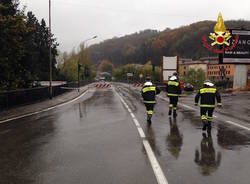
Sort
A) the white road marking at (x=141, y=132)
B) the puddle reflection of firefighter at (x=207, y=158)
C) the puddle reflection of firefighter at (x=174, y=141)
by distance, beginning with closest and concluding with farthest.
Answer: the puddle reflection of firefighter at (x=207, y=158) < the puddle reflection of firefighter at (x=174, y=141) < the white road marking at (x=141, y=132)

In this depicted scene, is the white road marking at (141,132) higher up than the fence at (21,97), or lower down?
lower down

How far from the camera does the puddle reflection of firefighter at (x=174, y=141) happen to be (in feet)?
19.3

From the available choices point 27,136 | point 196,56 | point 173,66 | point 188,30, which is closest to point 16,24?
point 27,136

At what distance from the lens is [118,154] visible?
567 centimetres

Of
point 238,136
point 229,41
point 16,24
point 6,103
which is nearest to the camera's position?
point 238,136

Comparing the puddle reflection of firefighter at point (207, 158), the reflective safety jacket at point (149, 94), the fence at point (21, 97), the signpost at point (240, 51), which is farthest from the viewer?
the signpost at point (240, 51)

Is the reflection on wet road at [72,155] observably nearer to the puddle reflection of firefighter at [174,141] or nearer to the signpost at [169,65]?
the puddle reflection of firefighter at [174,141]

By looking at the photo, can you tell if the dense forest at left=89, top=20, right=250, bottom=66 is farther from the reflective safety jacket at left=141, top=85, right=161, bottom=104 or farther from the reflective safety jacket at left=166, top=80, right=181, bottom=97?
the reflective safety jacket at left=141, top=85, right=161, bottom=104

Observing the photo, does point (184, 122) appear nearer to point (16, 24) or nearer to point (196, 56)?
point (16, 24)

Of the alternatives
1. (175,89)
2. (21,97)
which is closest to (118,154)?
(175,89)

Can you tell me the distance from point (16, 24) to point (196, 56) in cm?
14487

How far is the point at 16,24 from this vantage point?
16.1 meters

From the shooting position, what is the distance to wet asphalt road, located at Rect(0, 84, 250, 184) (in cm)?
438

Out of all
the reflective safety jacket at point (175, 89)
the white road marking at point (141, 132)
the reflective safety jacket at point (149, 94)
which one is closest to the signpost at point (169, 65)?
the reflective safety jacket at point (175, 89)
